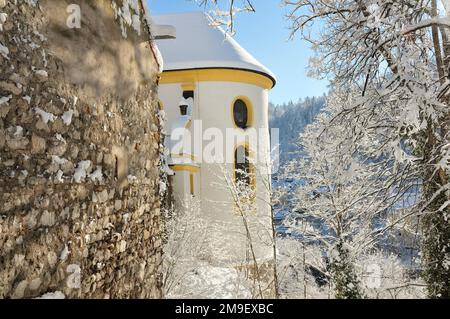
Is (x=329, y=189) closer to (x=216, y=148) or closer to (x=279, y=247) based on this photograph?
(x=279, y=247)

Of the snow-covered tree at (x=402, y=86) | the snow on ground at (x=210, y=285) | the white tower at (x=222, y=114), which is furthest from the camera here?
the white tower at (x=222, y=114)

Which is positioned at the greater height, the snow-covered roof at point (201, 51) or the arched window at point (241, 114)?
the snow-covered roof at point (201, 51)

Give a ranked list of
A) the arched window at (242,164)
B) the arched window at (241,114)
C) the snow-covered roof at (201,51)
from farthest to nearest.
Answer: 1. the arched window at (241,114)
2. the snow-covered roof at (201,51)
3. the arched window at (242,164)

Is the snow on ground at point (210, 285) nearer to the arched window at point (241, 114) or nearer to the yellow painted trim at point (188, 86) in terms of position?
the arched window at point (241, 114)

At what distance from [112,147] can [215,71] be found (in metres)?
12.9

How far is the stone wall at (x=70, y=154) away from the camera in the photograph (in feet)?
5.77

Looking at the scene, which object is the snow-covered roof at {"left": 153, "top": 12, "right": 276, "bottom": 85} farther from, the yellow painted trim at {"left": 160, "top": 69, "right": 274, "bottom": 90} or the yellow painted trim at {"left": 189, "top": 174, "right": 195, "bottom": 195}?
the yellow painted trim at {"left": 189, "top": 174, "right": 195, "bottom": 195}

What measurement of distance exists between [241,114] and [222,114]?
95cm

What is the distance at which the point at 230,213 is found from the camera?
1484 centimetres

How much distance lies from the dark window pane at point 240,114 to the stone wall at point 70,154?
12.1m

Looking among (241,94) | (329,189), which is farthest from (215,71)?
(329,189)

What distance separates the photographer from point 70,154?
2.31 meters

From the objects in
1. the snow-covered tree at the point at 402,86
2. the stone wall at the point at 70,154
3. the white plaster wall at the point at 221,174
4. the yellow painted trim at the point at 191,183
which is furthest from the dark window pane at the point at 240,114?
the stone wall at the point at 70,154

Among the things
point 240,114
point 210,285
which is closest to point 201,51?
point 240,114
